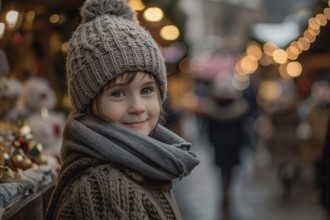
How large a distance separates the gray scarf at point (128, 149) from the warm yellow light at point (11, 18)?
11.4 feet

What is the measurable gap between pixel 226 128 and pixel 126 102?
365 inches

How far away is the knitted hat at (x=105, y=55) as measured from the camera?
131 inches

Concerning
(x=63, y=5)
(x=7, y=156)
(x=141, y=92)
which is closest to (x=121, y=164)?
(x=141, y=92)

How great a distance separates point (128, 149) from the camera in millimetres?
3250

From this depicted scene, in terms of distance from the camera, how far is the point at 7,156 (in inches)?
170

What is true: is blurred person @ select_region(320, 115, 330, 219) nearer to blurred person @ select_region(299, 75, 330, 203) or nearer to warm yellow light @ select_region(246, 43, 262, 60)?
blurred person @ select_region(299, 75, 330, 203)

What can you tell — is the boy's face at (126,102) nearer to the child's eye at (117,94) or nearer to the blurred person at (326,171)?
the child's eye at (117,94)

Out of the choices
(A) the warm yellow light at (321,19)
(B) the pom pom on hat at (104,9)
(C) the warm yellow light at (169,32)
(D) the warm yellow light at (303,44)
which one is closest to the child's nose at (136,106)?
(B) the pom pom on hat at (104,9)

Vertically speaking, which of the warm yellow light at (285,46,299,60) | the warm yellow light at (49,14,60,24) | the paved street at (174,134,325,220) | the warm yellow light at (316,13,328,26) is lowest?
the paved street at (174,134,325,220)

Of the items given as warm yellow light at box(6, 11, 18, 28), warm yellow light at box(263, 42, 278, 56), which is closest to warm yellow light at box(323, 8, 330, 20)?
warm yellow light at box(6, 11, 18, 28)

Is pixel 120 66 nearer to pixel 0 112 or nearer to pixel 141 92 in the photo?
pixel 141 92

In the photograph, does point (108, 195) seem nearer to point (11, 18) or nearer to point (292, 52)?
point (11, 18)

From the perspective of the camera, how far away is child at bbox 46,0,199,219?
3.14 metres

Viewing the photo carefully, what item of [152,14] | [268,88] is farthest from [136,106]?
[268,88]
